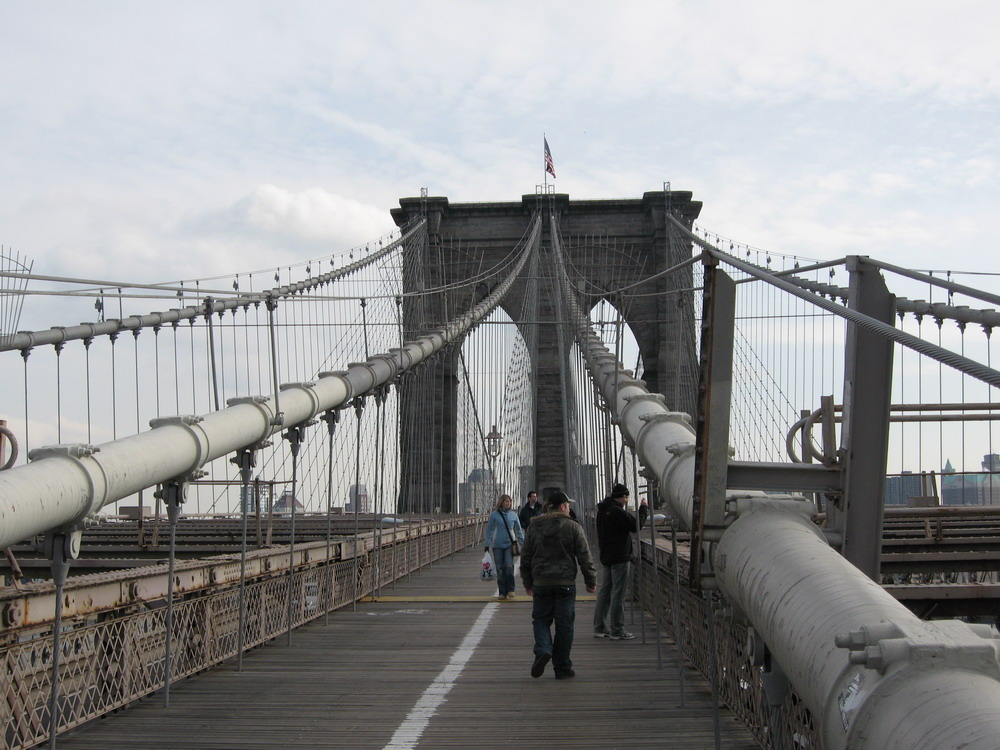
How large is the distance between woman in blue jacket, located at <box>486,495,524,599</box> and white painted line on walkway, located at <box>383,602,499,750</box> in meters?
2.38

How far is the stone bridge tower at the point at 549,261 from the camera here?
35875 mm

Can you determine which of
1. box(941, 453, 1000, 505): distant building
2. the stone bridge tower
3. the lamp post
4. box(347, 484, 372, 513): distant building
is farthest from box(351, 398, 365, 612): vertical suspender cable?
the stone bridge tower

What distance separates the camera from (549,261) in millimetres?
36219

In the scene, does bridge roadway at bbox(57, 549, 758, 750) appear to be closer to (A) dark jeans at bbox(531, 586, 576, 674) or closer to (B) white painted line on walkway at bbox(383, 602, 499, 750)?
(B) white painted line on walkway at bbox(383, 602, 499, 750)

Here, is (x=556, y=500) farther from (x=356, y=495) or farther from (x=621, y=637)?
(x=356, y=495)

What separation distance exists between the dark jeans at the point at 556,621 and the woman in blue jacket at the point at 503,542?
464cm

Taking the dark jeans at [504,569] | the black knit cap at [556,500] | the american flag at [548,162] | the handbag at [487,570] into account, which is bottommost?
the handbag at [487,570]

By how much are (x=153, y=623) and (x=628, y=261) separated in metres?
32.6

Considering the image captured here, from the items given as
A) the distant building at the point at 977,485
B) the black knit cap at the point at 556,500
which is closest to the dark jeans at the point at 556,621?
the black knit cap at the point at 556,500

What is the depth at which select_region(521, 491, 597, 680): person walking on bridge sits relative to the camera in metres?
6.89

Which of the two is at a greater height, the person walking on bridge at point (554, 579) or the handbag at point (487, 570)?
the person walking on bridge at point (554, 579)

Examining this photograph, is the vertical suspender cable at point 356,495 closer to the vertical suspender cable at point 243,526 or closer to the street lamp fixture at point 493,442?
the vertical suspender cable at point 243,526

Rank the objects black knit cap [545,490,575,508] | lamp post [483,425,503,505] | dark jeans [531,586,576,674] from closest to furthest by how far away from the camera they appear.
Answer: dark jeans [531,586,576,674]
black knit cap [545,490,575,508]
lamp post [483,425,503,505]

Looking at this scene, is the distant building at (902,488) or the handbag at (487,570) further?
the distant building at (902,488)
